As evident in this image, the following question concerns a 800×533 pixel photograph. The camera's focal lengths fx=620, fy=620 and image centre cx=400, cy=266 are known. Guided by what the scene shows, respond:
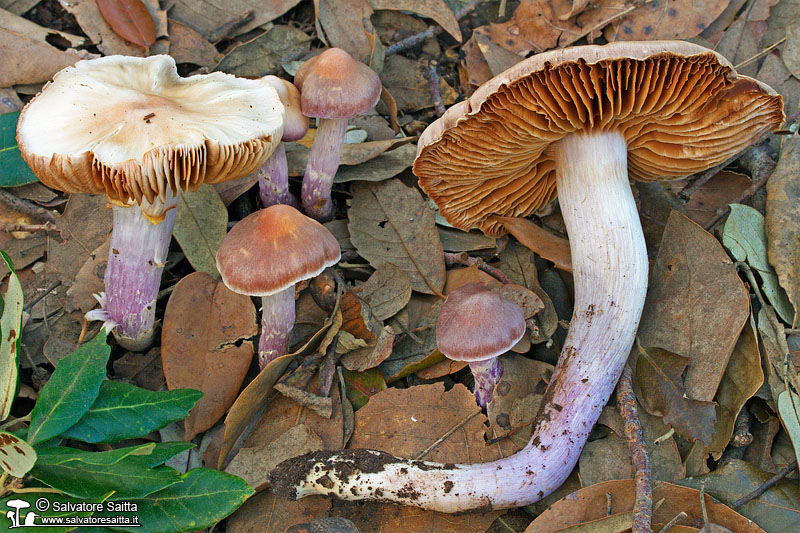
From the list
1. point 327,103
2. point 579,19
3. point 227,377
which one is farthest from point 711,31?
point 227,377

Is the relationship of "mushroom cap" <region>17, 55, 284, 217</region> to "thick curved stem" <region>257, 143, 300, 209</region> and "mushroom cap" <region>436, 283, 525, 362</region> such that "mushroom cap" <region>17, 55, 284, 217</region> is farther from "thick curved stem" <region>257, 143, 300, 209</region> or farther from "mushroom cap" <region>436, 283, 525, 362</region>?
"mushroom cap" <region>436, 283, 525, 362</region>

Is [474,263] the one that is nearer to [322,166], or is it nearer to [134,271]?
[322,166]

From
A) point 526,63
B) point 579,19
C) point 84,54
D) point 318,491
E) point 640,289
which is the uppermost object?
point 526,63

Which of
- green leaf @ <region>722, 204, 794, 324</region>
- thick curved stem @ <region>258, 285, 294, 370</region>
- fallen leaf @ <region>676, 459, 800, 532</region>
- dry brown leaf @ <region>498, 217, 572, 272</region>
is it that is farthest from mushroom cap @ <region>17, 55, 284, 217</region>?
fallen leaf @ <region>676, 459, 800, 532</region>

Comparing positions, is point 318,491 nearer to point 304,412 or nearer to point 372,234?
point 304,412

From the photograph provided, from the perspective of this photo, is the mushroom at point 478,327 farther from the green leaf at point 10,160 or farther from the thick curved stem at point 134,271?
the green leaf at point 10,160
